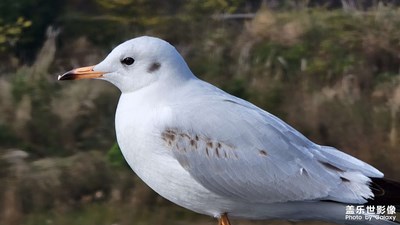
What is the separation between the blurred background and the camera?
→ 5.55 meters

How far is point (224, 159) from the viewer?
12.0ft

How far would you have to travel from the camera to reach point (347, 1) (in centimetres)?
1120

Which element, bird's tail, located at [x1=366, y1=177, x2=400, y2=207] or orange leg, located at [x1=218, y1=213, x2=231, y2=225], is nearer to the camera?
bird's tail, located at [x1=366, y1=177, x2=400, y2=207]

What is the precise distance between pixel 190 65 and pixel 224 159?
4.51m

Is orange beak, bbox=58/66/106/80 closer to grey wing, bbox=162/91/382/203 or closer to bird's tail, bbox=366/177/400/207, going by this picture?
grey wing, bbox=162/91/382/203

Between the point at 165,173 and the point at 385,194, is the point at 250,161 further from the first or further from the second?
the point at 385,194

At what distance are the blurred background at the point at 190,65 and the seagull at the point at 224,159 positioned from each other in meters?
1.64

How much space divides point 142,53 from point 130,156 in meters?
0.39

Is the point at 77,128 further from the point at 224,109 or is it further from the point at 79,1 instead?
the point at 79,1

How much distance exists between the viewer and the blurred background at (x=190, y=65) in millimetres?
5547
